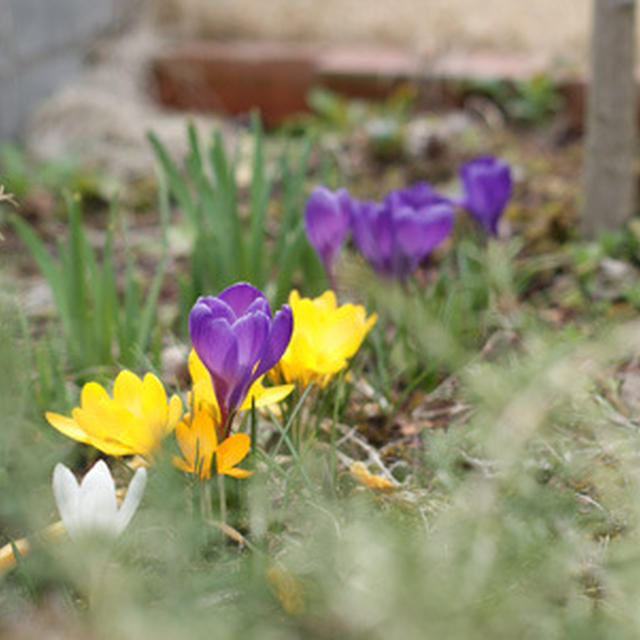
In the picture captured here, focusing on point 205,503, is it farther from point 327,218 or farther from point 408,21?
point 408,21

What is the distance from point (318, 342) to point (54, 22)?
2.77 metres

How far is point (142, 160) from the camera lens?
3.01 metres

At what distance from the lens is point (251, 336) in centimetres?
87

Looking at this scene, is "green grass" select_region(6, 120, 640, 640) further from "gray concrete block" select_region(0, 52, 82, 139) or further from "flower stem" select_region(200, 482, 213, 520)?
"gray concrete block" select_region(0, 52, 82, 139)

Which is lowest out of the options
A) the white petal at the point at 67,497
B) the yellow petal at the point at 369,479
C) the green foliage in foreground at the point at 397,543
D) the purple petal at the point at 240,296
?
the yellow petal at the point at 369,479

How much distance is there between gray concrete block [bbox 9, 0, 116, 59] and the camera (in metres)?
3.19

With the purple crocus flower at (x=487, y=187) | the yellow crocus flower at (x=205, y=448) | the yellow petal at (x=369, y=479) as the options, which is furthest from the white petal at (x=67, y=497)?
the purple crocus flower at (x=487, y=187)

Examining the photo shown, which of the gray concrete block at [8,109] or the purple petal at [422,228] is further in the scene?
the gray concrete block at [8,109]

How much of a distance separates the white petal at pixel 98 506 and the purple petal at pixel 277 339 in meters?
0.17

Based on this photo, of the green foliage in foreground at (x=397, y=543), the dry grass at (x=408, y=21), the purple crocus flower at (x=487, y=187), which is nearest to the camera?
the green foliage in foreground at (x=397, y=543)

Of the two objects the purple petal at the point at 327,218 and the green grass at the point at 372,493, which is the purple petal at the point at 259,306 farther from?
the purple petal at the point at 327,218

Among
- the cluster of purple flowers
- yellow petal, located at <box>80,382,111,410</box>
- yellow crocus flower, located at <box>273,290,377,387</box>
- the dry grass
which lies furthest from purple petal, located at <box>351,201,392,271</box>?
the dry grass

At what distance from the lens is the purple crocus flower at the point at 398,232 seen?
52.3 inches

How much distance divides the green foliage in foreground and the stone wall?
228cm
